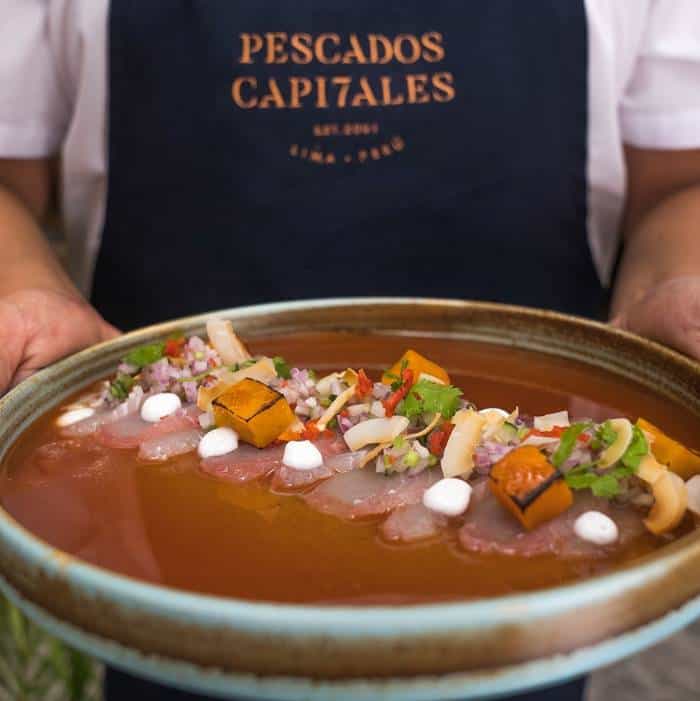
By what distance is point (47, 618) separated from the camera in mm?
734

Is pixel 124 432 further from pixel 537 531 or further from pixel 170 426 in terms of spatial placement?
pixel 537 531

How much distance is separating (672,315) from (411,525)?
0.62m

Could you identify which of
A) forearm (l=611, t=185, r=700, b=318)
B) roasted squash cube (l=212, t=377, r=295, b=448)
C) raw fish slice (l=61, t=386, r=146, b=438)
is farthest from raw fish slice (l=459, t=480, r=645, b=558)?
forearm (l=611, t=185, r=700, b=318)

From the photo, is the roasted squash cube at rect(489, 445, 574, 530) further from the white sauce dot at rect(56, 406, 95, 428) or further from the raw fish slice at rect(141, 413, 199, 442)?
the white sauce dot at rect(56, 406, 95, 428)

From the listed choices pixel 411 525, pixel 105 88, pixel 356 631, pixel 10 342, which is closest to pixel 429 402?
pixel 411 525

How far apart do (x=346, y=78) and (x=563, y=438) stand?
0.88 m

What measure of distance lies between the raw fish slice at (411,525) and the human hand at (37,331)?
0.63 meters

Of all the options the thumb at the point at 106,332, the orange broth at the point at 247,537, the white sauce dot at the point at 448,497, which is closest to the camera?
the orange broth at the point at 247,537

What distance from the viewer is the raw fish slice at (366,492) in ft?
2.94

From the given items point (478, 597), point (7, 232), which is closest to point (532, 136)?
point (7, 232)

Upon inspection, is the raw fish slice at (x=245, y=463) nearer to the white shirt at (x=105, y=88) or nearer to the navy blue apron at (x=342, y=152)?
the navy blue apron at (x=342, y=152)

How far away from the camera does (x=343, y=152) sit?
5.17 ft

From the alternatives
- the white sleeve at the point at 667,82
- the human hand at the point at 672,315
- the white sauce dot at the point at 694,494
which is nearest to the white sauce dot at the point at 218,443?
the white sauce dot at the point at 694,494

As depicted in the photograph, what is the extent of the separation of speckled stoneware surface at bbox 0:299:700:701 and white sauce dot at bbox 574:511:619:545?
0.29 ft
